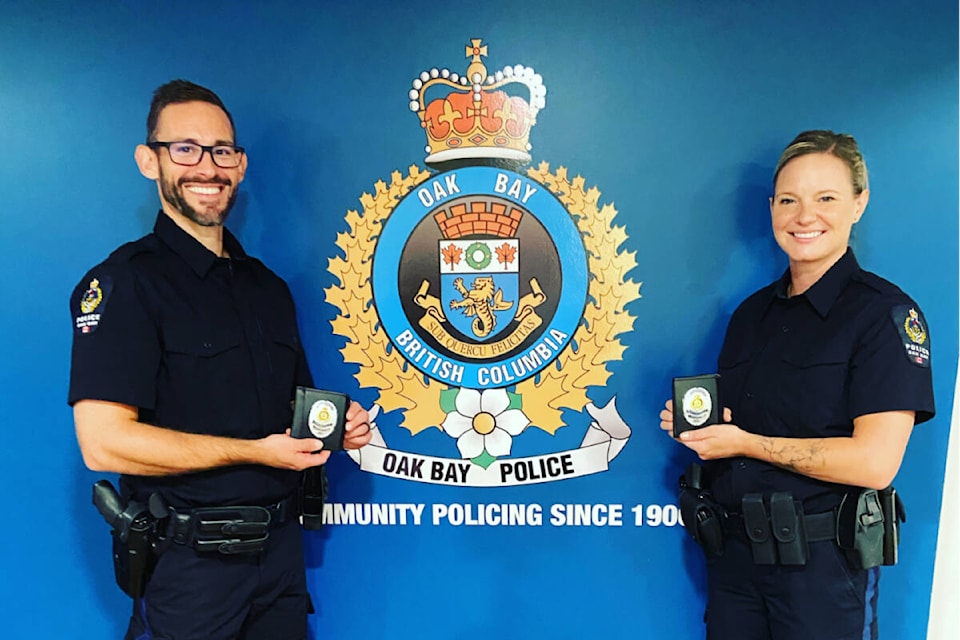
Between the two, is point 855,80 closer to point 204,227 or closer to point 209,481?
point 204,227

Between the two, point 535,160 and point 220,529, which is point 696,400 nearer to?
point 535,160

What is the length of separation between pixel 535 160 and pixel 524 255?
0.99 ft

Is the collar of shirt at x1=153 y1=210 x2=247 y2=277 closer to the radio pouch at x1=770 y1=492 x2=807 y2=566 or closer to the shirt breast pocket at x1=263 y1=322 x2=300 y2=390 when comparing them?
the shirt breast pocket at x1=263 y1=322 x2=300 y2=390

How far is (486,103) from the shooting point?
6.51 feet

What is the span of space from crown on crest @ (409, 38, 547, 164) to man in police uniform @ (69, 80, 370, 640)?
60cm

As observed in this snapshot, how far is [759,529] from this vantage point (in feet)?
5.16

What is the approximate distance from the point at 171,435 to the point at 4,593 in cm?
122

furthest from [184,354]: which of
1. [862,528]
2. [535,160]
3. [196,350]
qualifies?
[862,528]

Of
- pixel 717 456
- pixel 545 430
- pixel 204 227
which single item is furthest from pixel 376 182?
pixel 717 456

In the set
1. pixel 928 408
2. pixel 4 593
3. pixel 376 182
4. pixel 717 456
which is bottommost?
pixel 4 593

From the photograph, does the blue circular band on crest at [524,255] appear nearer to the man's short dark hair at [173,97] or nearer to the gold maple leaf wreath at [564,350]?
the gold maple leaf wreath at [564,350]

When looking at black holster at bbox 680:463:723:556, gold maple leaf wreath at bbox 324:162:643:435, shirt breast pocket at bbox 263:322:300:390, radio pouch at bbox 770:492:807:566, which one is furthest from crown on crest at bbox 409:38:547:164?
radio pouch at bbox 770:492:807:566

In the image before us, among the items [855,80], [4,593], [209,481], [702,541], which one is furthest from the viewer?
[4,593]

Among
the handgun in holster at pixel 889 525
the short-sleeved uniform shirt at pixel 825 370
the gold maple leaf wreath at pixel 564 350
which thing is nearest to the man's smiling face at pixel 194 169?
the gold maple leaf wreath at pixel 564 350
